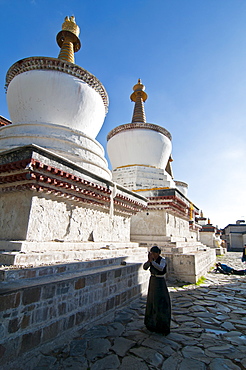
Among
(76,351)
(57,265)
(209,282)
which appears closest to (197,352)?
(76,351)

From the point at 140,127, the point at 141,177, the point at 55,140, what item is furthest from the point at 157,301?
the point at 140,127

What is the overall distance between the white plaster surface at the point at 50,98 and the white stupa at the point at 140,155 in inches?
165

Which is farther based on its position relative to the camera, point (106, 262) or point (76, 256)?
point (106, 262)

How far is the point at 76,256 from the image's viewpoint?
16.3 feet

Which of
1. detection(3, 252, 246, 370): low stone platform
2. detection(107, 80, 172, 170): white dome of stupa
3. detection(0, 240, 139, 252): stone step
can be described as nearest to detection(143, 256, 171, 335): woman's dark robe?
detection(3, 252, 246, 370): low stone platform

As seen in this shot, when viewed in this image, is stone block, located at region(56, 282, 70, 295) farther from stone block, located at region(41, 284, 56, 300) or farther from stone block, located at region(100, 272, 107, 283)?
stone block, located at region(100, 272, 107, 283)

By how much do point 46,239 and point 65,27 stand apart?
9.32 m

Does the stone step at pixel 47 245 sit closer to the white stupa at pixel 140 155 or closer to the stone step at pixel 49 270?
the stone step at pixel 49 270

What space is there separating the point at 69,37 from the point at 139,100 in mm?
6325

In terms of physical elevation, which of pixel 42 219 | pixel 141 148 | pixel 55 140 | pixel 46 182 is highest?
pixel 141 148

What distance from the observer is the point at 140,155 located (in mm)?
12023

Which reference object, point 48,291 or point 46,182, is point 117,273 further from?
point 46,182

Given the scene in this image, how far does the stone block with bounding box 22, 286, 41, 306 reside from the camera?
2.87 meters

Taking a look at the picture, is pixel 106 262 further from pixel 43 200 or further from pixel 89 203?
pixel 43 200
